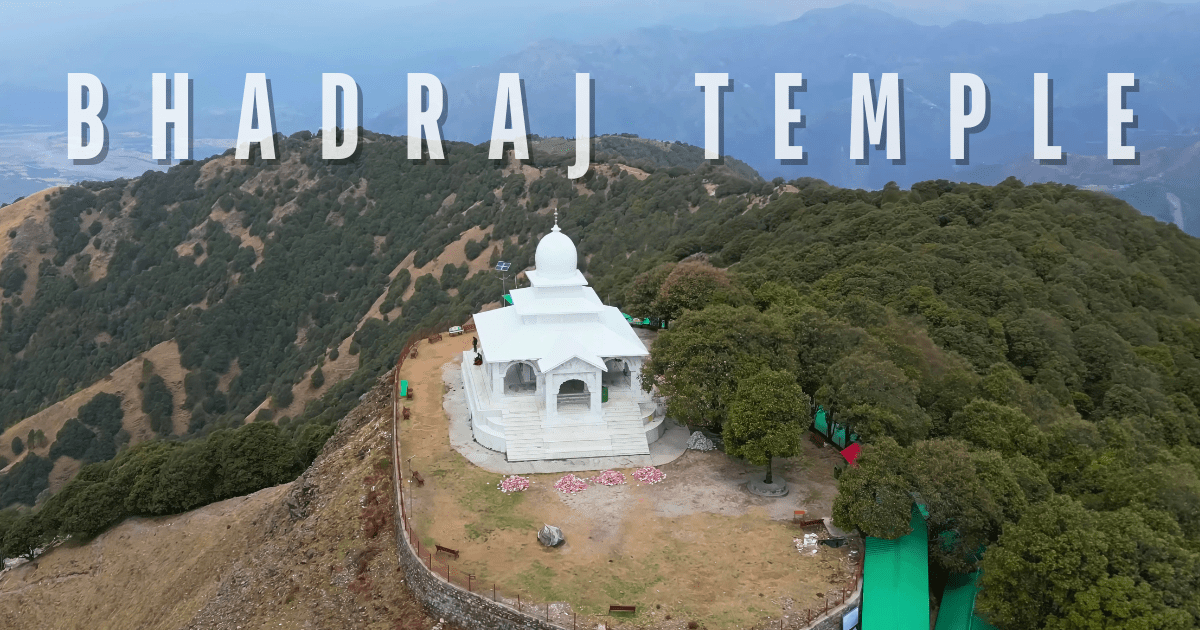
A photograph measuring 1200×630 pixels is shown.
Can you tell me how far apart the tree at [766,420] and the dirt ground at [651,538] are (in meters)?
1.77

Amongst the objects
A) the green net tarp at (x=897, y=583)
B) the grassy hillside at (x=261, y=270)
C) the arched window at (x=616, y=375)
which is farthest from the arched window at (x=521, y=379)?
the grassy hillside at (x=261, y=270)

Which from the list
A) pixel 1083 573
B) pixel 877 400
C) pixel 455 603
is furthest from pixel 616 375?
pixel 1083 573

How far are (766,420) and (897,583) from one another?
7.14 m

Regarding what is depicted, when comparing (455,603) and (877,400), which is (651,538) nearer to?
(455,603)

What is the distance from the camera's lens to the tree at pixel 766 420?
2805 cm

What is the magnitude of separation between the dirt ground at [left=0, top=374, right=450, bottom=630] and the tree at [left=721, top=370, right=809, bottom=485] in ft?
39.3

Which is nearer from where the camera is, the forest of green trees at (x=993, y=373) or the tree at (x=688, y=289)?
the forest of green trees at (x=993, y=373)

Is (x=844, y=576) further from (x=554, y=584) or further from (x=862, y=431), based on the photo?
(x=554, y=584)

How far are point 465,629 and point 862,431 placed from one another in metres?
15.4

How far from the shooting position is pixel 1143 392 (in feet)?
128

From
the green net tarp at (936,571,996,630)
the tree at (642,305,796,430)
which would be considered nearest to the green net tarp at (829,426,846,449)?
the tree at (642,305,796,430)

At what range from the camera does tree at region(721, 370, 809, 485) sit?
92.0 ft

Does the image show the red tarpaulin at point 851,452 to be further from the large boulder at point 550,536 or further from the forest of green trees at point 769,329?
the large boulder at point 550,536

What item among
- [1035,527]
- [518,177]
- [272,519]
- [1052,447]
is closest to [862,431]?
[1052,447]
